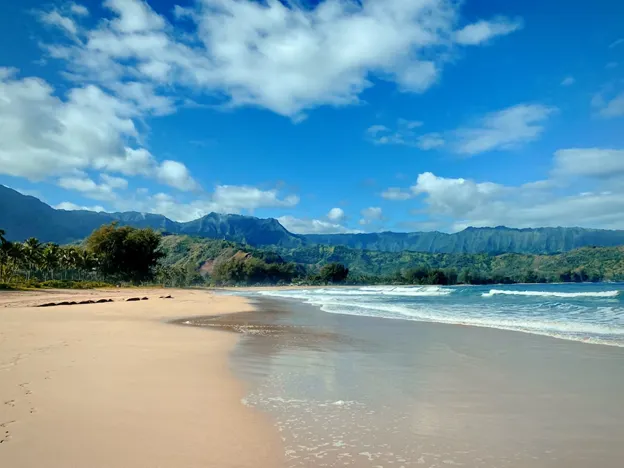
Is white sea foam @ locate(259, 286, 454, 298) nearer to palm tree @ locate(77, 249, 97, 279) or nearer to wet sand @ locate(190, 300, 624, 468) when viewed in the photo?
palm tree @ locate(77, 249, 97, 279)

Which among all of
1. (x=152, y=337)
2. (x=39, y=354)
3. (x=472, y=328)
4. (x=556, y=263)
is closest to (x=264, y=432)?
(x=39, y=354)

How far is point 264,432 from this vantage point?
16.4 ft

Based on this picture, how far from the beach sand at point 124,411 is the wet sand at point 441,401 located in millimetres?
482

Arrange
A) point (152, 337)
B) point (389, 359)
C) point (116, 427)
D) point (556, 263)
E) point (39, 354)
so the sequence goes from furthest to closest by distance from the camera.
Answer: point (556, 263) → point (152, 337) → point (389, 359) → point (39, 354) → point (116, 427)

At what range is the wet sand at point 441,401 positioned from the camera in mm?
4488

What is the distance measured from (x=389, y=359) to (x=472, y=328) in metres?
8.08

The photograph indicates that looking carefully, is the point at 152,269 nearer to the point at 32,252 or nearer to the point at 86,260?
the point at 86,260

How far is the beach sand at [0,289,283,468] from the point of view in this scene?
420cm

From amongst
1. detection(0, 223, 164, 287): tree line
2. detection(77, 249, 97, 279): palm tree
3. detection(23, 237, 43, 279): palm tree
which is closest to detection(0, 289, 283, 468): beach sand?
Result: detection(23, 237, 43, 279): palm tree

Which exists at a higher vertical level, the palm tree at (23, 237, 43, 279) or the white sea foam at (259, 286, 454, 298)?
the palm tree at (23, 237, 43, 279)

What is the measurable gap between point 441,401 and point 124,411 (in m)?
4.39

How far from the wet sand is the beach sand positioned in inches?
19.0

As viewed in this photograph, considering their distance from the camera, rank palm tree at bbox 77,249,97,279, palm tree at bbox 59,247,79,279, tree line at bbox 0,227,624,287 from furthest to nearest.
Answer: palm tree at bbox 59,247,79,279
palm tree at bbox 77,249,97,279
tree line at bbox 0,227,624,287

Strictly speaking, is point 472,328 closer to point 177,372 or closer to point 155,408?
point 177,372
